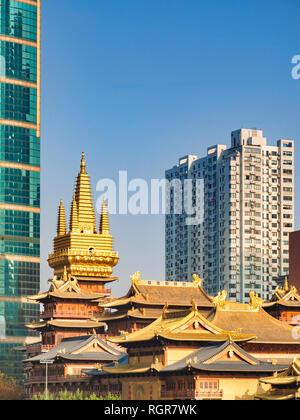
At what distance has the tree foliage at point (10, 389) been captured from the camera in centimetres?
12406

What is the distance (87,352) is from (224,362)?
2334 centimetres

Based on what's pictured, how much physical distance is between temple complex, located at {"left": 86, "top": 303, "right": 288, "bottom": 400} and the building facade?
53924mm

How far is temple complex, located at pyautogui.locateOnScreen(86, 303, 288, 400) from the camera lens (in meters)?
83.2

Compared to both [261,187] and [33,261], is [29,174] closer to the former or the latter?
[33,261]

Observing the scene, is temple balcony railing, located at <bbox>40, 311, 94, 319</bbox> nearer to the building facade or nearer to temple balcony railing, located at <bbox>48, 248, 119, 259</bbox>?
temple balcony railing, located at <bbox>48, 248, 119, 259</bbox>

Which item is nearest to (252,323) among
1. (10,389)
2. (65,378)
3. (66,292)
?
(65,378)

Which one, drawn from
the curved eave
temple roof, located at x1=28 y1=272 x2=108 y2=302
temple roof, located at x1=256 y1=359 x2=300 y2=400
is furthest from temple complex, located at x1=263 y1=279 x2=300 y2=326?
temple roof, located at x1=256 y1=359 x2=300 y2=400

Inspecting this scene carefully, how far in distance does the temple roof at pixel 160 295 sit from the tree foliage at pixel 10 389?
18.4 meters

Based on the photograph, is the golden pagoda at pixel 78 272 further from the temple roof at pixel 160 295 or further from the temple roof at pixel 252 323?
the temple roof at pixel 252 323

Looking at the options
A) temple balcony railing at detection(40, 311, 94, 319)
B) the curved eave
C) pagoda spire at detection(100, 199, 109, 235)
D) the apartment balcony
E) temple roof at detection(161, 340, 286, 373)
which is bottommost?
the apartment balcony

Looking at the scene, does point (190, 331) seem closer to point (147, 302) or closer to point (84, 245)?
point (147, 302)

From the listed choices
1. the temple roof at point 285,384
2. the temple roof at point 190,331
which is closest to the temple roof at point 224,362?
the temple roof at point 190,331
